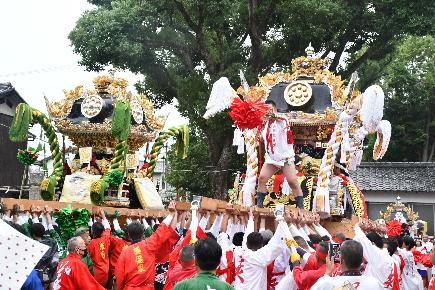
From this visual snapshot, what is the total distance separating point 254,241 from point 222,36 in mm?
15918

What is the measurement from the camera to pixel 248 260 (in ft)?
19.9

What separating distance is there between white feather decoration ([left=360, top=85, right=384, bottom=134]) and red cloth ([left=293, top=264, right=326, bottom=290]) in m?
5.25

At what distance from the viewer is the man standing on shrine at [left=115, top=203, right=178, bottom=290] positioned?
6262 mm

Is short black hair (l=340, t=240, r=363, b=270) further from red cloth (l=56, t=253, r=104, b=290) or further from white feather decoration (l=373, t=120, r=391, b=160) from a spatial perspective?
white feather decoration (l=373, t=120, r=391, b=160)

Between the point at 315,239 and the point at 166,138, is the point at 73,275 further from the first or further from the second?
the point at 166,138

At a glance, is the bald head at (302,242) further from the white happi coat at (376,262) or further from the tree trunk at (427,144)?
the tree trunk at (427,144)

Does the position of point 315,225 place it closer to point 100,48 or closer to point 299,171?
point 299,171

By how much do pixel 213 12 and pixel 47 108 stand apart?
6.72m

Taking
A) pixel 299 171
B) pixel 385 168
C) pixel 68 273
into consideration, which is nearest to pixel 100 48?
pixel 299 171

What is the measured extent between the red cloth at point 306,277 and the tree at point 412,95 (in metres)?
23.8

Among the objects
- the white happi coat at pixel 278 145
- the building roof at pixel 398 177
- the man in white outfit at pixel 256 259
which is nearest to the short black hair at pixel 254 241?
the man in white outfit at pixel 256 259

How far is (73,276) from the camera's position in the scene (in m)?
6.06

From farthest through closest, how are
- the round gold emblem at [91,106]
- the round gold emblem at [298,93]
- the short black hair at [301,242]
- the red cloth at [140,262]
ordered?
the round gold emblem at [91,106]
the round gold emblem at [298,93]
the short black hair at [301,242]
the red cloth at [140,262]

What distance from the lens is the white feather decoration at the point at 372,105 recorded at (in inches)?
409
